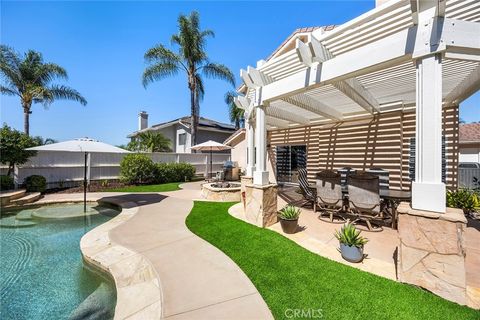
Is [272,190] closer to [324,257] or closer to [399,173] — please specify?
[324,257]

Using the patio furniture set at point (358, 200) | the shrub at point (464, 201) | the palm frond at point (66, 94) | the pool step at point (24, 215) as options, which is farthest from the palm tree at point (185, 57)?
the shrub at point (464, 201)

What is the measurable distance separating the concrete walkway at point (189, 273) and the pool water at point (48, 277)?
89cm

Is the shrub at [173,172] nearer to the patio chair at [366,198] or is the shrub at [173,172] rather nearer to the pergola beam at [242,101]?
the pergola beam at [242,101]

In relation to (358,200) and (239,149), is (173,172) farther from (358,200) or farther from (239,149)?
(358,200)

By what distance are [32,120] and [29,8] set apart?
A: 12.9m

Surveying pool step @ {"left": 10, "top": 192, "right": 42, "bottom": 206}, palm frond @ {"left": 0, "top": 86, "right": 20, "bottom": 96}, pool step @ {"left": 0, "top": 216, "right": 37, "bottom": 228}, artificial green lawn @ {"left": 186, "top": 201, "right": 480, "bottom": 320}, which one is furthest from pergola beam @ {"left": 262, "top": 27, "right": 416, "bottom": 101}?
palm frond @ {"left": 0, "top": 86, "right": 20, "bottom": 96}

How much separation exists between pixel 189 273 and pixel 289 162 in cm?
1145

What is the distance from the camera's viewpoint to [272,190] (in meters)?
6.26

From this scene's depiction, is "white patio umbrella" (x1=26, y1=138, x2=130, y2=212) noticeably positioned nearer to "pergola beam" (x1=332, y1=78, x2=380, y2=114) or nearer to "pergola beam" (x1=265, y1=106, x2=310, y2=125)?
"pergola beam" (x1=265, y1=106, x2=310, y2=125)

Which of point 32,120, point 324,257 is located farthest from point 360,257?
point 32,120

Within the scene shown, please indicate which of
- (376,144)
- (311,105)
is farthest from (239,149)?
(311,105)

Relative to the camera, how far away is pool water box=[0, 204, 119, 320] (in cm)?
329

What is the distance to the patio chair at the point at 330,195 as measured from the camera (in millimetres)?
6387

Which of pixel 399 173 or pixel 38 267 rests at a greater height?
pixel 399 173
